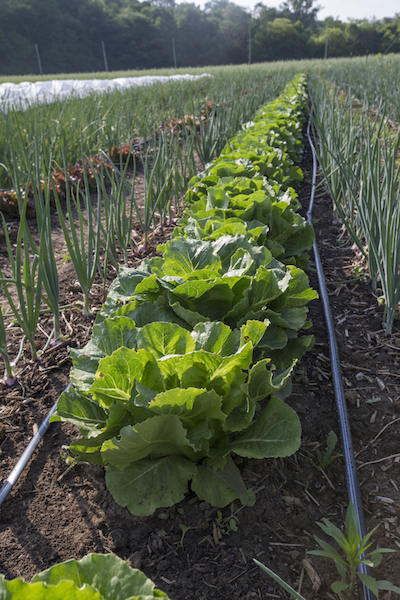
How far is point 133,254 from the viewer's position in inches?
111

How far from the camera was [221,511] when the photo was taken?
119 cm

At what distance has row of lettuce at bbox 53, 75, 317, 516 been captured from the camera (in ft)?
3.33

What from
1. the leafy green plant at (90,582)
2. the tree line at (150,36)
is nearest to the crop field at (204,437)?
the leafy green plant at (90,582)

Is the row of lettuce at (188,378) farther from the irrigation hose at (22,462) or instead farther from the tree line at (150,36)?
the tree line at (150,36)

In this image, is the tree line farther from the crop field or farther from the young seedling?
the young seedling

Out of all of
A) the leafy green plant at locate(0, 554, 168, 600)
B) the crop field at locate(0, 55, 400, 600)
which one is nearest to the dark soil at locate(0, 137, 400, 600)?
the crop field at locate(0, 55, 400, 600)

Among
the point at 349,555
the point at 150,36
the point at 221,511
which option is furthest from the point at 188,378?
the point at 150,36

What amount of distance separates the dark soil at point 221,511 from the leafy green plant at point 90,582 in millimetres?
480

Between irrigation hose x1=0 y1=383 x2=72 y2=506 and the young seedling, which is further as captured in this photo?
irrigation hose x1=0 y1=383 x2=72 y2=506

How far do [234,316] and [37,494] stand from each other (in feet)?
2.76

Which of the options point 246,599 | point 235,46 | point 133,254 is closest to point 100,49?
point 235,46

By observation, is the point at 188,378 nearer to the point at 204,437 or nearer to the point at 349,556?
the point at 204,437

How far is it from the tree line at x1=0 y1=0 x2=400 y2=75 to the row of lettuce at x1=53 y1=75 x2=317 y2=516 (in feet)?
107

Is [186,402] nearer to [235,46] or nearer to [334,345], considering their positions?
[334,345]
